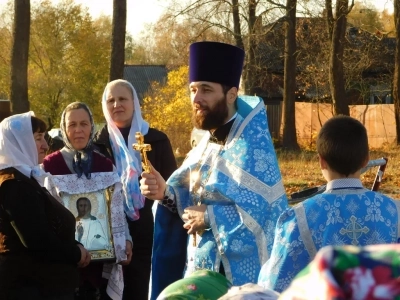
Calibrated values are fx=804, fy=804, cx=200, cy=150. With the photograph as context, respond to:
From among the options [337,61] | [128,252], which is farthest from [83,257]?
[337,61]

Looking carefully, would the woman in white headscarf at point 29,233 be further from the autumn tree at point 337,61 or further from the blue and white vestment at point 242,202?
the autumn tree at point 337,61

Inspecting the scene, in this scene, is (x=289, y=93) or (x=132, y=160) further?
(x=289, y=93)

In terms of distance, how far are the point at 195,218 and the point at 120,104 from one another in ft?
5.60

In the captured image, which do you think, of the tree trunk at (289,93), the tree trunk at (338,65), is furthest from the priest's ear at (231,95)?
the tree trunk at (289,93)

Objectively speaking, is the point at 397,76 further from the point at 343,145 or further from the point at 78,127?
the point at 343,145

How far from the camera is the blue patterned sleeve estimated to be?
2.84 m

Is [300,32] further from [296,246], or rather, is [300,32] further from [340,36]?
[296,246]

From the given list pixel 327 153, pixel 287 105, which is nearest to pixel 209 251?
pixel 327 153

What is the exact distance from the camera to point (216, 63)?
414 cm

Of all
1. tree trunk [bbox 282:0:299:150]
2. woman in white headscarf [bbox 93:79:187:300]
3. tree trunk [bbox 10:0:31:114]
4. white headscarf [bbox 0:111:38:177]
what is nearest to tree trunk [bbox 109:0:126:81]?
tree trunk [bbox 10:0:31:114]

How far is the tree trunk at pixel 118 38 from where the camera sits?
52.7 ft

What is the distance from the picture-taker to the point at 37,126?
171 inches

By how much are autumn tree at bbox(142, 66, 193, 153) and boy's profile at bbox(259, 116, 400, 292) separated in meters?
22.0

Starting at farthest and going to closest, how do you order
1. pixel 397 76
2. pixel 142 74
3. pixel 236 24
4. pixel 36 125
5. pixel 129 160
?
pixel 142 74 → pixel 236 24 → pixel 397 76 → pixel 129 160 → pixel 36 125
